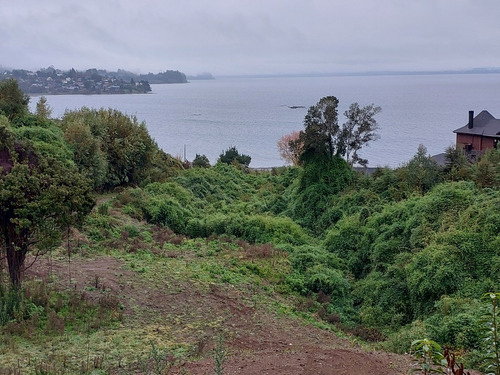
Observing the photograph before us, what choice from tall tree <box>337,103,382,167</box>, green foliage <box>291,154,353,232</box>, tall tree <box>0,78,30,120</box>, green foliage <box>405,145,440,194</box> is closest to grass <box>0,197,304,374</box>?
green foliage <box>291,154,353,232</box>

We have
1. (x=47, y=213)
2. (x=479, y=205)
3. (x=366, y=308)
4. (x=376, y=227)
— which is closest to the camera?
(x=47, y=213)

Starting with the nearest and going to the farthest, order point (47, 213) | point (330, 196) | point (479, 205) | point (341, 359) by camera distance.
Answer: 1. point (341, 359)
2. point (47, 213)
3. point (479, 205)
4. point (330, 196)

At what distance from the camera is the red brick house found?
104ft

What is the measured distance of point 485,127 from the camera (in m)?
33.2

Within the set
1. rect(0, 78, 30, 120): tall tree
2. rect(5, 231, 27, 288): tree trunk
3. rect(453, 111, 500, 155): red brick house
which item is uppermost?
rect(0, 78, 30, 120): tall tree

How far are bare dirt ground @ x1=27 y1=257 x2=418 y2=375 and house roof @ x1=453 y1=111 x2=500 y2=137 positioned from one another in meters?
24.8

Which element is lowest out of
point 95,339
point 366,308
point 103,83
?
point 366,308

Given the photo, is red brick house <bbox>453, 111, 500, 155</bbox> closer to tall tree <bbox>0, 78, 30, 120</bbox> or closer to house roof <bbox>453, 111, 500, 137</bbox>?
house roof <bbox>453, 111, 500, 137</bbox>

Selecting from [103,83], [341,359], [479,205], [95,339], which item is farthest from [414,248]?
[103,83]

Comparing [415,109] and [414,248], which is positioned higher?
[415,109]

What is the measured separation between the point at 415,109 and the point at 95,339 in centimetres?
12932

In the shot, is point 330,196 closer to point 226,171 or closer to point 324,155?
point 324,155

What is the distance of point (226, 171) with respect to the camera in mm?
34656

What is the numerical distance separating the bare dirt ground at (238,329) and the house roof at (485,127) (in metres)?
24.8
